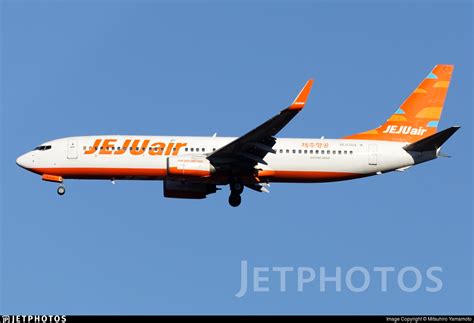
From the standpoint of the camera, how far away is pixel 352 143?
58.9 meters

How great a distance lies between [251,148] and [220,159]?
6.10ft

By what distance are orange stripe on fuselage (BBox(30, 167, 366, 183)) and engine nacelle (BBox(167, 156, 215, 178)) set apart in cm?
79

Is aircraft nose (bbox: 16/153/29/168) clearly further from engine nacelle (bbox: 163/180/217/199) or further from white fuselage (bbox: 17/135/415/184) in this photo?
engine nacelle (bbox: 163/180/217/199)

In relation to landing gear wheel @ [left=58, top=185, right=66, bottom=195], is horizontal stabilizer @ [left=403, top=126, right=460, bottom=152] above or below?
above

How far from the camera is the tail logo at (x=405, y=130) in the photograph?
199 feet

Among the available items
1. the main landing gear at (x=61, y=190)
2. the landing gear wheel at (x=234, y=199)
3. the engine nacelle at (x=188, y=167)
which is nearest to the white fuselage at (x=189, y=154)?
the main landing gear at (x=61, y=190)

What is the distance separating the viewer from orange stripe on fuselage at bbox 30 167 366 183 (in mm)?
56812

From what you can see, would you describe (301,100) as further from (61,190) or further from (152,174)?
(61,190)

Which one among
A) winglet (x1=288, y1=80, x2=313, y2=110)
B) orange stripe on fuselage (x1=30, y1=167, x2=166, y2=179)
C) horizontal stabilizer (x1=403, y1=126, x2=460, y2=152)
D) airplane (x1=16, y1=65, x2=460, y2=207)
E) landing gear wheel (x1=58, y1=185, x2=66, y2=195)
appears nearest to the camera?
winglet (x1=288, y1=80, x2=313, y2=110)

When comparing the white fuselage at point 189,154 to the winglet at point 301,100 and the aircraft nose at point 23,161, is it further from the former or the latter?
the winglet at point 301,100

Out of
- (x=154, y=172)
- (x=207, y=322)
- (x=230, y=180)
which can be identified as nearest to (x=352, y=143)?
(x=230, y=180)

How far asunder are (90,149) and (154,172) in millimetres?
3858

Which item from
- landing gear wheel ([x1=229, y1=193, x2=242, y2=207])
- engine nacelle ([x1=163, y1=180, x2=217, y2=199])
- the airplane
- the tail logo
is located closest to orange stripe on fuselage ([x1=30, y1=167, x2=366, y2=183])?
the airplane

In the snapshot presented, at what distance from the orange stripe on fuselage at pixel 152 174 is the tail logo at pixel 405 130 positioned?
380cm
